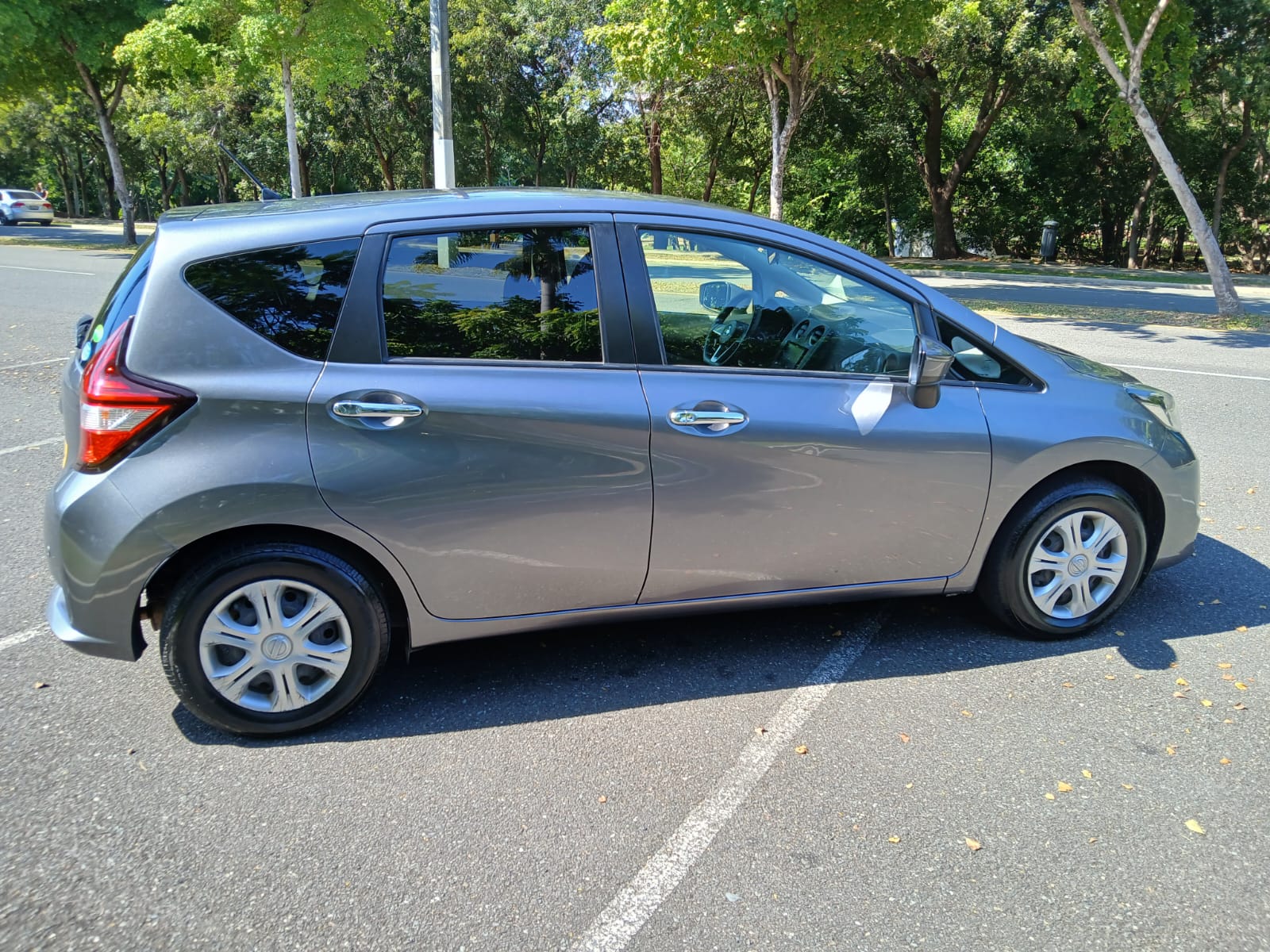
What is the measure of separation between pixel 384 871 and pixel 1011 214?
Result: 33552 mm

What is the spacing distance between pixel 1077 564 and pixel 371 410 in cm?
281

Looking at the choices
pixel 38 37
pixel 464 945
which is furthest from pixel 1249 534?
pixel 38 37

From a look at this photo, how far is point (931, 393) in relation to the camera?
3.49m

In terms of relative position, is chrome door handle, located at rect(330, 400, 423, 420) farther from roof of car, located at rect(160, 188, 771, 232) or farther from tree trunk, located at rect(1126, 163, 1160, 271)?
tree trunk, located at rect(1126, 163, 1160, 271)

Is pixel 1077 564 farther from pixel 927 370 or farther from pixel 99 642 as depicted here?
pixel 99 642

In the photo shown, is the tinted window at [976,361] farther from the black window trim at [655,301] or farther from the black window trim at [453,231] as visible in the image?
the black window trim at [453,231]

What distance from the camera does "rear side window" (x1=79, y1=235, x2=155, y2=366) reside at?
3020 mm

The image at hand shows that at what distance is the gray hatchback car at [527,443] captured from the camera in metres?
2.95

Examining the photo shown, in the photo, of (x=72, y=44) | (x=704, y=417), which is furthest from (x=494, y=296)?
(x=72, y=44)

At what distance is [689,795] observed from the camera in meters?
2.89

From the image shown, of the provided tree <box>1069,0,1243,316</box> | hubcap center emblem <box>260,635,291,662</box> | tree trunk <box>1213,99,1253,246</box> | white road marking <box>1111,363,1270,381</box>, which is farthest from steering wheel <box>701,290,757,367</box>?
tree trunk <box>1213,99,1253,246</box>

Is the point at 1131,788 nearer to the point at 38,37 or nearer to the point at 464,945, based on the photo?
the point at 464,945

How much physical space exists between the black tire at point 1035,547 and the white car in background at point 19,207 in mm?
51278

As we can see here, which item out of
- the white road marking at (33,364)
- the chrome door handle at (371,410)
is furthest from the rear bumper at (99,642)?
the white road marking at (33,364)
